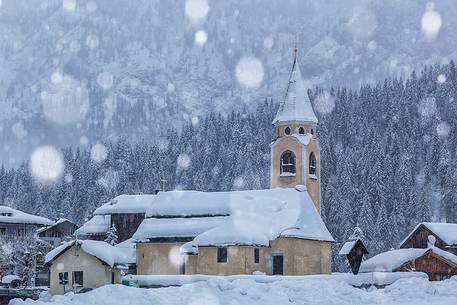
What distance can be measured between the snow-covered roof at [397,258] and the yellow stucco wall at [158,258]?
17.7 m

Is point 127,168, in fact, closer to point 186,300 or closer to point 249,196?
point 249,196

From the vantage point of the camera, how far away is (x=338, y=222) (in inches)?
4023

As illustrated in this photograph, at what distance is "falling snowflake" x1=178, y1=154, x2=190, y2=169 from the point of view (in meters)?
155

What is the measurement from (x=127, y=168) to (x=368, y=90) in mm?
51731

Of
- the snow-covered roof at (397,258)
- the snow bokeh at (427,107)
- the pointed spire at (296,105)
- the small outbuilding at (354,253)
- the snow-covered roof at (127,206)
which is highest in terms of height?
the snow bokeh at (427,107)

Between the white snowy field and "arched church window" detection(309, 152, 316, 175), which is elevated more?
"arched church window" detection(309, 152, 316, 175)

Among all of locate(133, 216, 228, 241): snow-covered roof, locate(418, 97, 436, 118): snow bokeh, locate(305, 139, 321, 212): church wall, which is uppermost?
locate(418, 97, 436, 118): snow bokeh

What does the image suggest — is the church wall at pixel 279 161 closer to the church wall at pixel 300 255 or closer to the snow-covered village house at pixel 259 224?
the snow-covered village house at pixel 259 224

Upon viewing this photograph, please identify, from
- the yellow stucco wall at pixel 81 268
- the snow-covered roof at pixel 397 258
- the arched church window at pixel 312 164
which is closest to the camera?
the yellow stucco wall at pixel 81 268

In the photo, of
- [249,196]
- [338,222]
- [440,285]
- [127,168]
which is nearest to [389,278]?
[440,285]

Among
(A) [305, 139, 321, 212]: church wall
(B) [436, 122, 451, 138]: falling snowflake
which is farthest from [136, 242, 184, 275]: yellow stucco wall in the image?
(B) [436, 122, 451, 138]: falling snowflake

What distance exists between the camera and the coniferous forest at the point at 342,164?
10881cm

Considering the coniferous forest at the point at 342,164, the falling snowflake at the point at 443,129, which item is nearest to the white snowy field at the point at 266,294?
the coniferous forest at the point at 342,164

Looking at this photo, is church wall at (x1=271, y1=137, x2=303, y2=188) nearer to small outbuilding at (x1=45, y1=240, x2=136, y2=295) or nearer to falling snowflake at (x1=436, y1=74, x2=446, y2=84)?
small outbuilding at (x1=45, y1=240, x2=136, y2=295)
